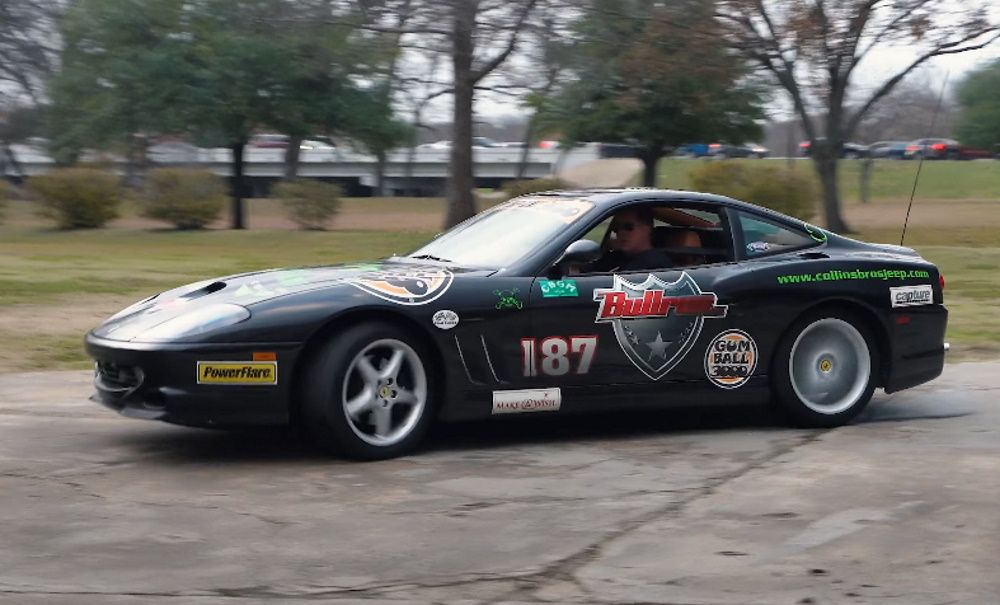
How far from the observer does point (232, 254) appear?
26344 millimetres

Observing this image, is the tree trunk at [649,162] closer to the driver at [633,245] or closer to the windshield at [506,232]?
the windshield at [506,232]

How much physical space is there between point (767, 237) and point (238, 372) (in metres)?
3.23

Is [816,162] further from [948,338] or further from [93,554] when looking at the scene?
[93,554]

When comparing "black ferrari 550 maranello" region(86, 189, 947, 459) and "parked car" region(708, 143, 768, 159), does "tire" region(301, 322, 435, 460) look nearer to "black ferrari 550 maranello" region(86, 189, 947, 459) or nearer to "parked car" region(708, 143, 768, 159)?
"black ferrari 550 maranello" region(86, 189, 947, 459)

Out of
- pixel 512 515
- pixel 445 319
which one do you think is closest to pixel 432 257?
pixel 445 319

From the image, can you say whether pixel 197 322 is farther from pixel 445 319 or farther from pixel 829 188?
pixel 829 188

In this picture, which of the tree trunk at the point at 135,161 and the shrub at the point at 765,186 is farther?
the tree trunk at the point at 135,161

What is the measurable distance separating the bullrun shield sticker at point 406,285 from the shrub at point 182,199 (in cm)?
2758

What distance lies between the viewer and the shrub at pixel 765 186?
1234 inches

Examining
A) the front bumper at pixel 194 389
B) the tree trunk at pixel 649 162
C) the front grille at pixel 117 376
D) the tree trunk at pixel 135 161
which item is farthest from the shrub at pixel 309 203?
the front bumper at pixel 194 389

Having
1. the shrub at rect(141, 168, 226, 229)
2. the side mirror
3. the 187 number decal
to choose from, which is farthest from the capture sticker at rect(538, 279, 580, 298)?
the shrub at rect(141, 168, 226, 229)

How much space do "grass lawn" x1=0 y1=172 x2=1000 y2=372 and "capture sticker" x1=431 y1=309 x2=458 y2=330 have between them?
172 inches

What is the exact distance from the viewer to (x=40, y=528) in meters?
5.67

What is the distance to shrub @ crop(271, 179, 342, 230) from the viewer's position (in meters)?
33.4
